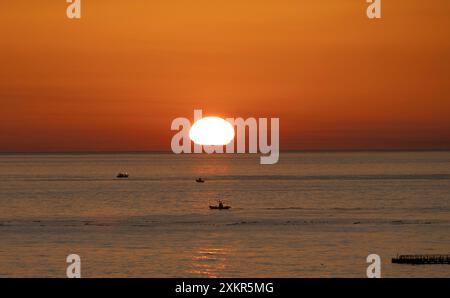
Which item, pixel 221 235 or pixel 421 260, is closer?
pixel 421 260

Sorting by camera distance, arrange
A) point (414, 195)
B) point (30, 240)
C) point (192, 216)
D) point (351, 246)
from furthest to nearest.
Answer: point (414, 195) < point (192, 216) < point (30, 240) < point (351, 246)

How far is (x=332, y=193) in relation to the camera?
190 meters

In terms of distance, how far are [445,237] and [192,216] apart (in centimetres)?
4764

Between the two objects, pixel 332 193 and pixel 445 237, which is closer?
pixel 445 237

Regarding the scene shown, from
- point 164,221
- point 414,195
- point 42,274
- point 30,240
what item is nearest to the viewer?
point 42,274

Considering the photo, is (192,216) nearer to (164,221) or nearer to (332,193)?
(164,221)

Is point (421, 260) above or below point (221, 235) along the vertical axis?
below

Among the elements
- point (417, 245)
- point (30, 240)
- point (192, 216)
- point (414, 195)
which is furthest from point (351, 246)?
point (414, 195)
